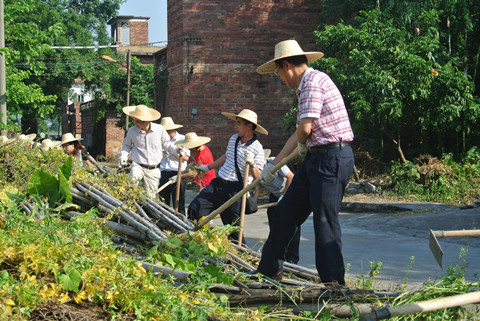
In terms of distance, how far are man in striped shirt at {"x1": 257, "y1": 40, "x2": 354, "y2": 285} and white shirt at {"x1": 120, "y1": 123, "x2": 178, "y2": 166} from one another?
465 centimetres

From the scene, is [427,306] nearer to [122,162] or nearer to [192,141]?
[122,162]

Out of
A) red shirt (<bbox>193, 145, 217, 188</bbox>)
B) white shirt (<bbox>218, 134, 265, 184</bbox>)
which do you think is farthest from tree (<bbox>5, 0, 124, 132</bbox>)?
white shirt (<bbox>218, 134, 265, 184</bbox>)

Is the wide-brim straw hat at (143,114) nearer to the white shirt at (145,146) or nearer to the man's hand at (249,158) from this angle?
the white shirt at (145,146)

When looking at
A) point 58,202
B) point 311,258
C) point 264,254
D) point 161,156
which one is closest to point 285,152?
point 264,254

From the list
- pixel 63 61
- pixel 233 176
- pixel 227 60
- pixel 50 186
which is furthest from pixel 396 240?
pixel 63 61

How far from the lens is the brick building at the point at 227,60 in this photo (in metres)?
19.5

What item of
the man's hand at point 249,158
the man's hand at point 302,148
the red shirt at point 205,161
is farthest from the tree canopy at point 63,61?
the man's hand at point 302,148

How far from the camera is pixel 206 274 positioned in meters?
4.68

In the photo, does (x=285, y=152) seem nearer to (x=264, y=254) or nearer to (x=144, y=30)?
(x=264, y=254)

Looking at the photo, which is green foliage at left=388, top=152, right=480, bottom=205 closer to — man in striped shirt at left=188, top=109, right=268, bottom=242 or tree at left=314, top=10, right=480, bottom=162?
tree at left=314, top=10, right=480, bottom=162

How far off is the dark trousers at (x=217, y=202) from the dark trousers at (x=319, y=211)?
240 cm

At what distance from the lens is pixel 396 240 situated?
9844mm

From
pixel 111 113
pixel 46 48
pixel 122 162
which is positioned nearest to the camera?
pixel 122 162

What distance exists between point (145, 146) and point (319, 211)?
16.7 ft
